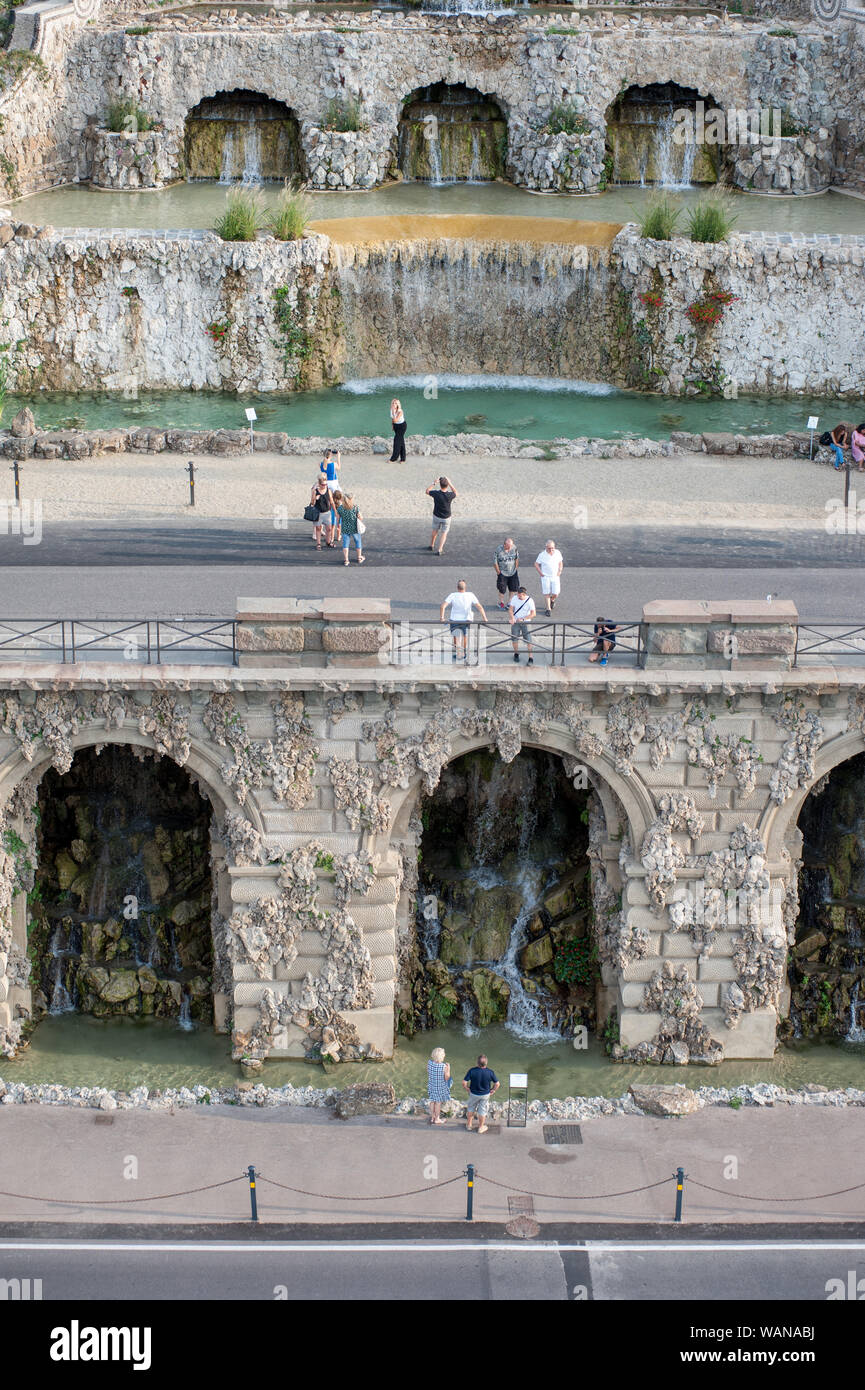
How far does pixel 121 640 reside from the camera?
32062 mm

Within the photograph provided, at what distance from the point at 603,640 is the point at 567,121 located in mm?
28645

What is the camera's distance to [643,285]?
49.5 meters

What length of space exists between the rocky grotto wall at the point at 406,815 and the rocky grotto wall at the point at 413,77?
28.2 metres

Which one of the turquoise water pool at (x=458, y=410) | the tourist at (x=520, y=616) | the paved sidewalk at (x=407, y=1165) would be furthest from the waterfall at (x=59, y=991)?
the turquoise water pool at (x=458, y=410)

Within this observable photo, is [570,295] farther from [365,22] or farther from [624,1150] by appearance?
[624,1150]

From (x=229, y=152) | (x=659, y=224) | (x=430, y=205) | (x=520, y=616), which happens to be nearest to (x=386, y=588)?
(x=520, y=616)

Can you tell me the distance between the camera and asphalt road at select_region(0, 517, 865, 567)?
36.3m

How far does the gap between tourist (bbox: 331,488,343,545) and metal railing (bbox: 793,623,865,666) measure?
8.22 m

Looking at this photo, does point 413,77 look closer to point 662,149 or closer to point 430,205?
point 430,205

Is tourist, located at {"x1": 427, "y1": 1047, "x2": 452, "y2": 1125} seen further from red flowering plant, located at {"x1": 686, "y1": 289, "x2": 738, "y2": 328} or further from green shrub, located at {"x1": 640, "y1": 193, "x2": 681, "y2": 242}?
green shrub, located at {"x1": 640, "y1": 193, "x2": 681, "y2": 242}

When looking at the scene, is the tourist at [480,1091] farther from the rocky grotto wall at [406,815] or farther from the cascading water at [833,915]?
the cascading water at [833,915]

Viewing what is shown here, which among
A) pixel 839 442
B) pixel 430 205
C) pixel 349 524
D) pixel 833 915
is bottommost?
pixel 833 915

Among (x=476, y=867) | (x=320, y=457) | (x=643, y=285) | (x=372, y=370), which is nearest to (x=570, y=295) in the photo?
(x=643, y=285)

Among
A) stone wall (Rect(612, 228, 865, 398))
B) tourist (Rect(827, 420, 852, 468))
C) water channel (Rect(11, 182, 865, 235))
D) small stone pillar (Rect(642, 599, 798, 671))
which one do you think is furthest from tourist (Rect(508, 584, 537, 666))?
water channel (Rect(11, 182, 865, 235))
